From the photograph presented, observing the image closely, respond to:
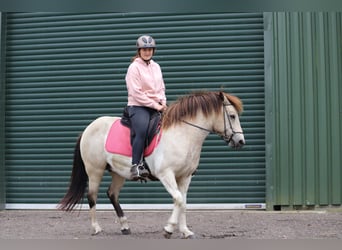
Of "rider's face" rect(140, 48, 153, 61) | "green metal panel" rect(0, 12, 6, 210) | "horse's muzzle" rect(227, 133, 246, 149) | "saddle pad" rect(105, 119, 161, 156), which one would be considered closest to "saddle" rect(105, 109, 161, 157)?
"saddle pad" rect(105, 119, 161, 156)

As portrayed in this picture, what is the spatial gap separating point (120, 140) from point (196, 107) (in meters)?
0.99

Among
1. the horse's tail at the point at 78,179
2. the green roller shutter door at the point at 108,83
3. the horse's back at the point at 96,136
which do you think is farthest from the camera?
the green roller shutter door at the point at 108,83

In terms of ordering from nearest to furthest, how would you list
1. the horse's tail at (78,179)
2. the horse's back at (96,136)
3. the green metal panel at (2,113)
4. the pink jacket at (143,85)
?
the pink jacket at (143,85) < the horse's back at (96,136) < the horse's tail at (78,179) < the green metal panel at (2,113)

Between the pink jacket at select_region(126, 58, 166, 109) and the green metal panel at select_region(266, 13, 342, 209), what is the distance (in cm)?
328

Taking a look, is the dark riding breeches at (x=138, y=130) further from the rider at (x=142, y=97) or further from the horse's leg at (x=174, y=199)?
the horse's leg at (x=174, y=199)

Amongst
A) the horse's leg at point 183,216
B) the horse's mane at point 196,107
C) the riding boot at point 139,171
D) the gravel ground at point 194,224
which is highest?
the horse's mane at point 196,107

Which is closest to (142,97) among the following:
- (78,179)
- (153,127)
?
(153,127)

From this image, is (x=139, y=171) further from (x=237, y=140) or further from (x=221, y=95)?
(x=221, y=95)

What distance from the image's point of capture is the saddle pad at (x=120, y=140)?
223 inches

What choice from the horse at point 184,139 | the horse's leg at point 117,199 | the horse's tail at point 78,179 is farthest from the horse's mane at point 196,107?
the horse's tail at point 78,179

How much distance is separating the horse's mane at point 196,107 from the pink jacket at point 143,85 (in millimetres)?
215

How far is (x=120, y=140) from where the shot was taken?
578 cm

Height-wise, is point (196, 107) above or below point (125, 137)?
above

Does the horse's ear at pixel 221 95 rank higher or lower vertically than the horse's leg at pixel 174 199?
higher
